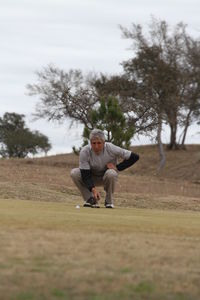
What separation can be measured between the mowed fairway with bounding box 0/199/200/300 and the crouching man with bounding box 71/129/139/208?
12.0 feet

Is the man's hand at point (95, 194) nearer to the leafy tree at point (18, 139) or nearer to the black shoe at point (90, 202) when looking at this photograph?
the black shoe at point (90, 202)

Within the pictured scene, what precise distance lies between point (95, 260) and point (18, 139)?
6966cm

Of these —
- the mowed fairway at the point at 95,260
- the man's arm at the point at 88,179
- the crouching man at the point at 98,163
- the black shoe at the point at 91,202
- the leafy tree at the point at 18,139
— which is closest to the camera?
the mowed fairway at the point at 95,260

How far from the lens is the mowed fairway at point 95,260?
5617 mm

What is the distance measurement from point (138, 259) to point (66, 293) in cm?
151

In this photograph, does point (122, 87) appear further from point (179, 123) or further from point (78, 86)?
point (179, 123)

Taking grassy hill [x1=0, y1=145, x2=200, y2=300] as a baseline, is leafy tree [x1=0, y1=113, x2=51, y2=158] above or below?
above

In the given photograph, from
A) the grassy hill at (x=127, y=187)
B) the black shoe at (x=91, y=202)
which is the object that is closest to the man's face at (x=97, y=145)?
the black shoe at (x=91, y=202)

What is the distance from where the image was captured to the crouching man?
13.3 metres

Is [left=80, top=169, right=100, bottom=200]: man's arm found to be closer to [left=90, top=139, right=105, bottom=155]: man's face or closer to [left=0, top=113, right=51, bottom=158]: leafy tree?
[left=90, top=139, right=105, bottom=155]: man's face

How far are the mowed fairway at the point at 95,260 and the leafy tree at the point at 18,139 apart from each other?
66.9 m

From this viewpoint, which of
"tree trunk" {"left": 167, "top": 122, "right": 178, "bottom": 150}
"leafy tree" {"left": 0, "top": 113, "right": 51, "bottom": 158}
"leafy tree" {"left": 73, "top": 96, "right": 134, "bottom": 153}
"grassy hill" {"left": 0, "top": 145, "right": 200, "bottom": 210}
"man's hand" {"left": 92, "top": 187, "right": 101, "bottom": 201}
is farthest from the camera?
"leafy tree" {"left": 0, "top": 113, "right": 51, "bottom": 158}

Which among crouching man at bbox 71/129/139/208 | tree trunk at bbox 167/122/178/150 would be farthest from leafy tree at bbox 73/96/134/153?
tree trunk at bbox 167/122/178/150

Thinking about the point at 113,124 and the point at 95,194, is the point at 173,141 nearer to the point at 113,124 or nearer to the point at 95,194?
the point at 113,124
